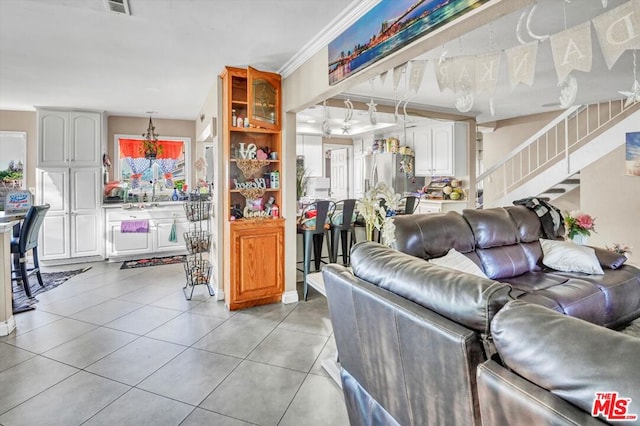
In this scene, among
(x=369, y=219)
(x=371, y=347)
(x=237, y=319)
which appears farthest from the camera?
(x=237, y=319)

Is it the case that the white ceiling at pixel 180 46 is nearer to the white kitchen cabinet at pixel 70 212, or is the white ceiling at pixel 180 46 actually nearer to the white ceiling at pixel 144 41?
the white ceiling at pixel 144 41

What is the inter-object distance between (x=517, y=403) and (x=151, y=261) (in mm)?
5888

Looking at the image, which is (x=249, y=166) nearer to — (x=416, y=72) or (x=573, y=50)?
(x=416, y=72)

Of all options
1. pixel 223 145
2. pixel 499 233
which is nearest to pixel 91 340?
pixel 223 145

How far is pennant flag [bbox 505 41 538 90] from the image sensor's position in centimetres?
184

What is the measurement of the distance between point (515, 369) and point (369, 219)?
1.57m

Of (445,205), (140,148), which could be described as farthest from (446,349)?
(140,148)

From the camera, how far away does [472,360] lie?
38.0 inches

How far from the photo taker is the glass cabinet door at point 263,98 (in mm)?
3277

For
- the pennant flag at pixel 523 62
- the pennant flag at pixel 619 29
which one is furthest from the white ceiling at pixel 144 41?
the pennant flag at pixel 619 29

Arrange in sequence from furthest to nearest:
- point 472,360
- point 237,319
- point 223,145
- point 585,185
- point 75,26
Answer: point 585,185 → point 223,145 → point 237,319 → point 75,26 → point 472,360

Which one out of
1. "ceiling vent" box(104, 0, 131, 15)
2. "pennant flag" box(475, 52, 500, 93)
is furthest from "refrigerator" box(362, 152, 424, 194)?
"ceiling vent" box(104, 0, 131, 15)

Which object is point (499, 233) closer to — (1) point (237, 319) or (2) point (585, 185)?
(1) point (237, 319)

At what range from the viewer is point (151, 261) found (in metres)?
5.66
